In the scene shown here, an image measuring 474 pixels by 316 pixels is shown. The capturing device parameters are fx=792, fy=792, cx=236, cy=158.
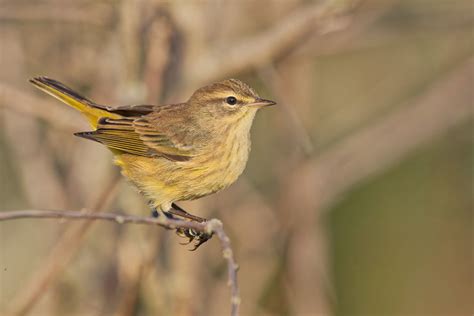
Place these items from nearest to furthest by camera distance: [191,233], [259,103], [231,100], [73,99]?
1. [191,233]
2. [259,103]
3. [231,100]
4. [73,99]

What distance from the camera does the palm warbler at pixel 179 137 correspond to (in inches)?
186

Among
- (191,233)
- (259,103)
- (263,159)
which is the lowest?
(191,233)

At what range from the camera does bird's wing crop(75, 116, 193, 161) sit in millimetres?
4898

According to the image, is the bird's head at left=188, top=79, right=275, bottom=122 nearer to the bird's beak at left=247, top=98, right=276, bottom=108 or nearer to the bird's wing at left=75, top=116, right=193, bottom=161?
the bird's beak at left=247, top=98, right=276, bottom=108

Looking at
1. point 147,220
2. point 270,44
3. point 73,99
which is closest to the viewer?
point 147,220

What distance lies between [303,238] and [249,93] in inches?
81.8

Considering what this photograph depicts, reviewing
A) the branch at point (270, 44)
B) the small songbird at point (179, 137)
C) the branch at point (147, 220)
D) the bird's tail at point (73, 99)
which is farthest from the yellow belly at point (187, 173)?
the branch at point (147, 220)

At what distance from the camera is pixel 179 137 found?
5016 mm

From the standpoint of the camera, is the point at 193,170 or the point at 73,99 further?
the point at 73,99

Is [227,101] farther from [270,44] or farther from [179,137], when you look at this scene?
[270,44]

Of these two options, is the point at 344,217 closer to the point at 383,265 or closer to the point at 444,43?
the point at 383,265

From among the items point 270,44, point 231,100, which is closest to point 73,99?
point 231,100

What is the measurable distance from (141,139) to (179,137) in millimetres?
240

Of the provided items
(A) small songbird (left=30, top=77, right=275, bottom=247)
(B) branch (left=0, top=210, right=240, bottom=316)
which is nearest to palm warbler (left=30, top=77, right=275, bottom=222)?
(A) small songbird (left=30, top=77, right=275, bottom=247)
